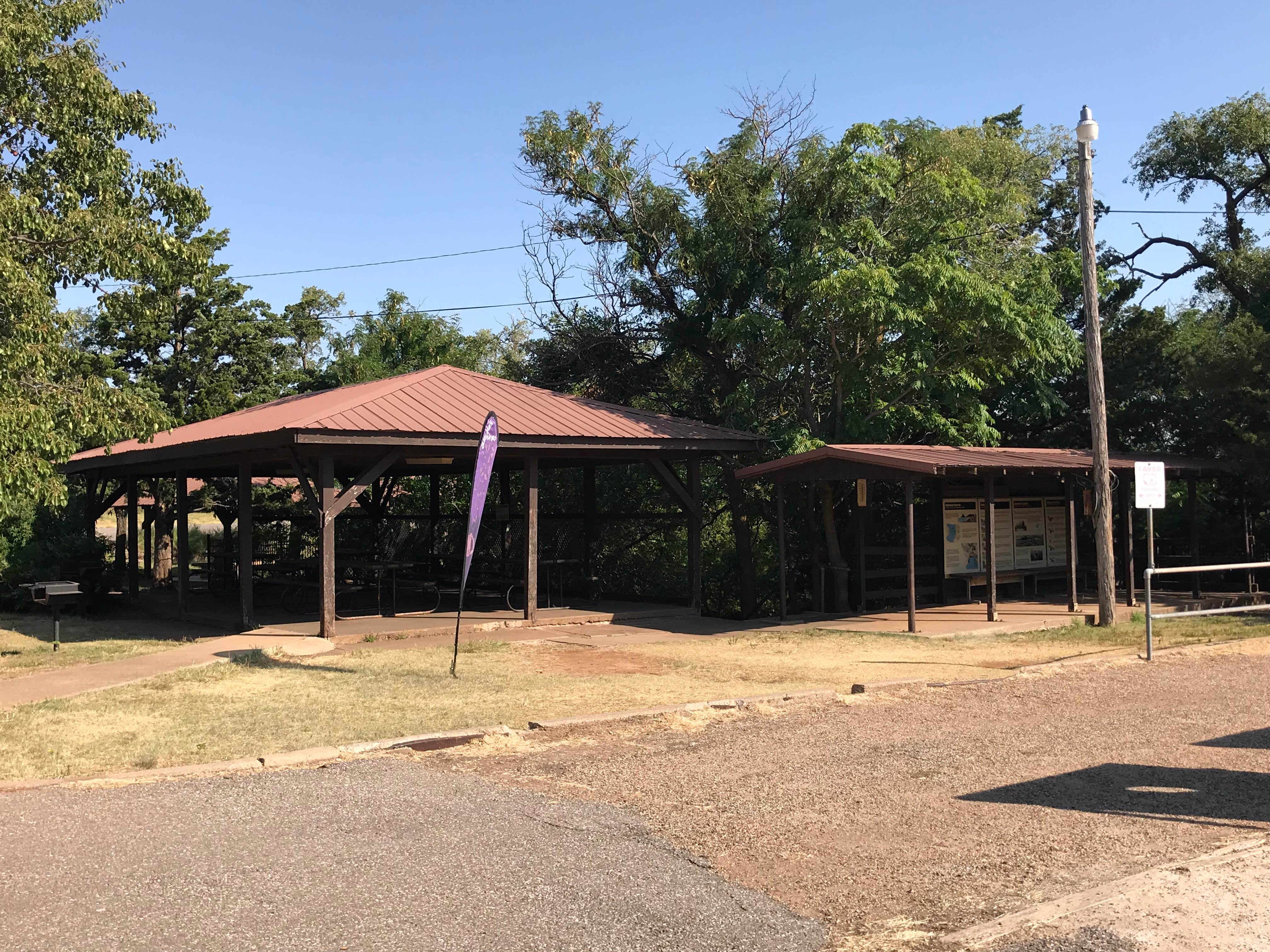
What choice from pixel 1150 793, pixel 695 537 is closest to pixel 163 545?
pixel 695 537

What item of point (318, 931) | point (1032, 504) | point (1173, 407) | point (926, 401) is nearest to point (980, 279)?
point (926, 401)

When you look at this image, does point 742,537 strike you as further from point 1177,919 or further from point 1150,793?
point 1177,919

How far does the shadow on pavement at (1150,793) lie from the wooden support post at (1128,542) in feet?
38.5

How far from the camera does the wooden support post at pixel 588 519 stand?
1925cm

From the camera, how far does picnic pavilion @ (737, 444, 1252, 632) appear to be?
1498 centimetres

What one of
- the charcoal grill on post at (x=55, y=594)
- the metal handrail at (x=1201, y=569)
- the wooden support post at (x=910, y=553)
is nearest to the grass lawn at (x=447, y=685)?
the wooden support post at (x=910, y=553)

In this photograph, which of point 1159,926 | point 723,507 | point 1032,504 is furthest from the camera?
point 723,507

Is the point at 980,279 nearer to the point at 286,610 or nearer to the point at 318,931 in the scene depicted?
the point at 286,610

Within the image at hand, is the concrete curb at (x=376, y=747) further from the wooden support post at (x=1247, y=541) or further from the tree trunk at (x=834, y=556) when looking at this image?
the wooden support post at (x=1247, y=541)

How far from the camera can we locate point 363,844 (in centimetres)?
533

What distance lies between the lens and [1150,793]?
6215 mm

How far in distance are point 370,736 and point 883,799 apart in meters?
3.69

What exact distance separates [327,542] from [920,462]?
7483 mm

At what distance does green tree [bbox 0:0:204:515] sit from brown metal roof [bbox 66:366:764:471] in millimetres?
2104
